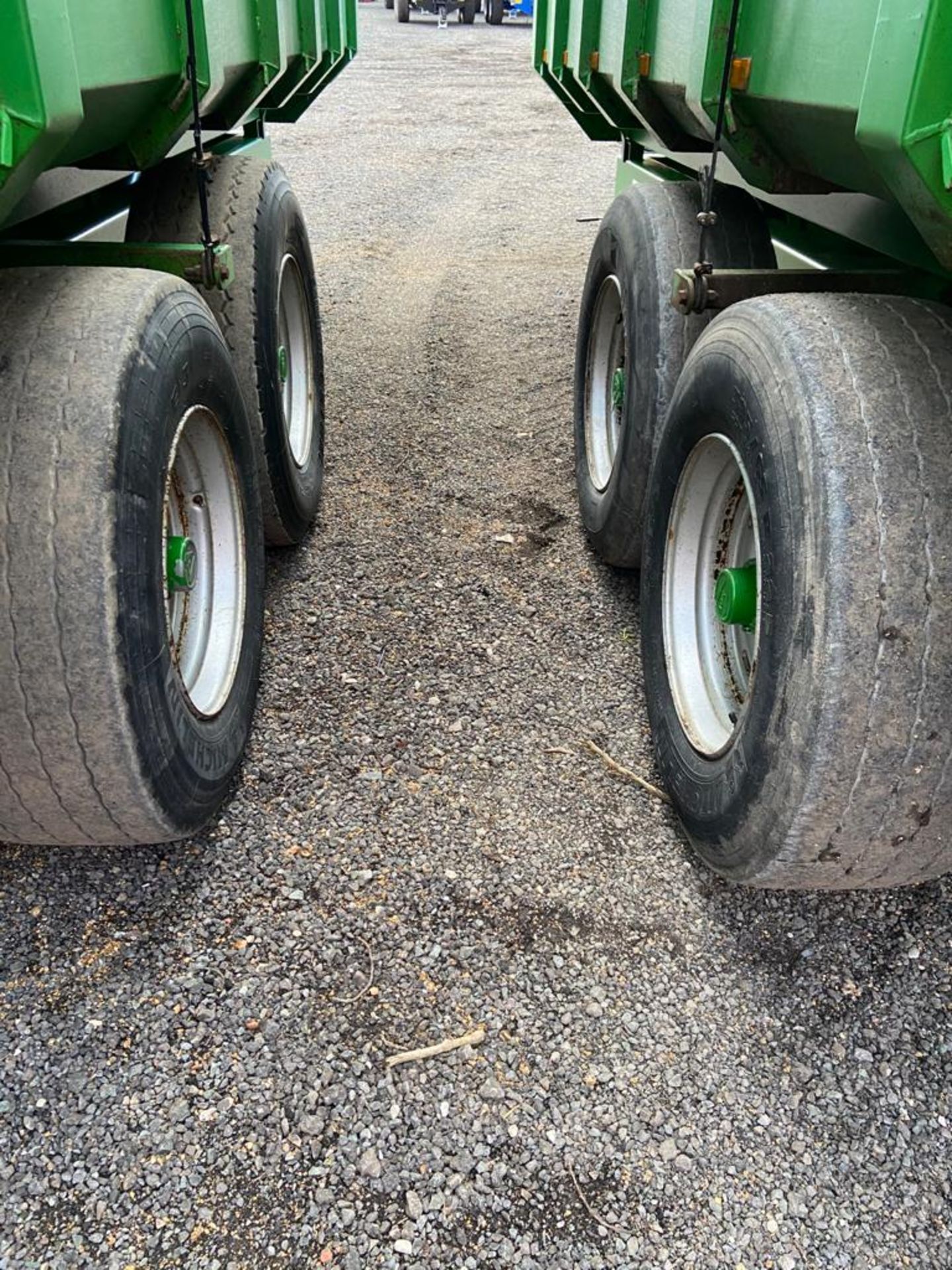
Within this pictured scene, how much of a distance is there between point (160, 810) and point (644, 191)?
7.38 ft

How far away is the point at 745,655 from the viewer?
2375 millimetres

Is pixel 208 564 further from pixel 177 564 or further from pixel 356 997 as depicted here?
pixel 356 997

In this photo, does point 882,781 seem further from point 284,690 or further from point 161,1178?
point 284,690

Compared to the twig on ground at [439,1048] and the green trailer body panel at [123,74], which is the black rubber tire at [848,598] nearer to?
the twig on ground at [439,1048]

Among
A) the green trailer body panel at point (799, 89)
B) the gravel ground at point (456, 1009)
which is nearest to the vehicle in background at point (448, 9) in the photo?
the green trailer body panel at point (799, 89)

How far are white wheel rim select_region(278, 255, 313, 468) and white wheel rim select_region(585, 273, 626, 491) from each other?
3.17ft

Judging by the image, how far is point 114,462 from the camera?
168 cm

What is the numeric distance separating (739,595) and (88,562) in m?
1.18

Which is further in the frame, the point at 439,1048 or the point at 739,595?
the point at 739,595

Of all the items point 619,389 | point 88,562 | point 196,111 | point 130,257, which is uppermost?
point 196,111

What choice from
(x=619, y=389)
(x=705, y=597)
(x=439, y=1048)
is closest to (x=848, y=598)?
(x=705, y=597)

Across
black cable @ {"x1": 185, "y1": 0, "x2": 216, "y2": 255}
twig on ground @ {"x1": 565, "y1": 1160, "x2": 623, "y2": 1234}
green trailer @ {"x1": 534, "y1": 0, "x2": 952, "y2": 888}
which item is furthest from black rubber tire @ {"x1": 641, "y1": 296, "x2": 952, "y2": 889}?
black cable @ {"x1": 185, "y1": 0, "x2": 216, "y2": 255}

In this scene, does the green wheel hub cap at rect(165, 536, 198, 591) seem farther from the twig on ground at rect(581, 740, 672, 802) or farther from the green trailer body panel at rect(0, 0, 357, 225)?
the twig on ground at rect(581, 740, 672, 802)

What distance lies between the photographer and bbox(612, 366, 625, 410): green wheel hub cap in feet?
10.9
